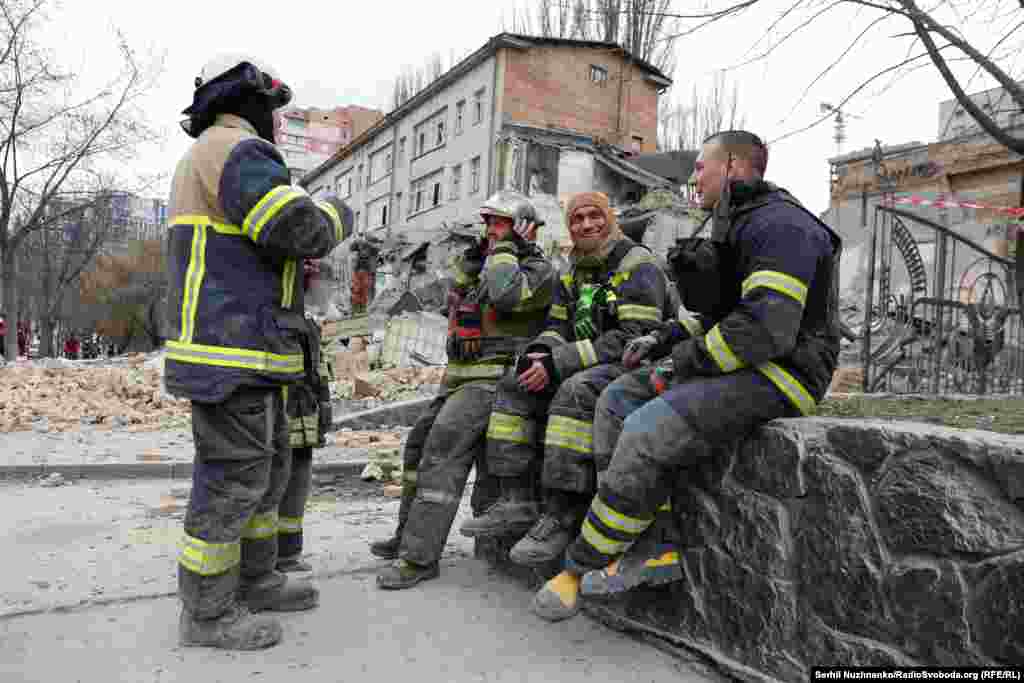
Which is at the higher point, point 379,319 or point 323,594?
point 379,319

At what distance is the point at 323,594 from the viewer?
3453 mm

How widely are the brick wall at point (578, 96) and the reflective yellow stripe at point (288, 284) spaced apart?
27.1 meters

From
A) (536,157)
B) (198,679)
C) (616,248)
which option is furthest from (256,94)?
(536,157)

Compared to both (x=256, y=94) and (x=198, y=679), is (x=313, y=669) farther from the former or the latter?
(x=256, y=94)

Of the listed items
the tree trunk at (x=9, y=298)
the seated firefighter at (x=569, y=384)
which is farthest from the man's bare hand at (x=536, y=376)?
the tree trunk at (x=9, y=298)

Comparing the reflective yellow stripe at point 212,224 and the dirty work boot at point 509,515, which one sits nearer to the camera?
the reflective yellow stripe at point 212,224

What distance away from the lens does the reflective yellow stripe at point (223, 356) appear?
277 centimetres

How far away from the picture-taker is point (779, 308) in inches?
97.5

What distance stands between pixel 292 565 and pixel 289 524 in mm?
241

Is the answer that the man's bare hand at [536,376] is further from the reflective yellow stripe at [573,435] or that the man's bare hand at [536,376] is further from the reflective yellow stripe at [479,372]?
the reflective yellow stripe at [479,372]

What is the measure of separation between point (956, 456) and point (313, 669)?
2.23m

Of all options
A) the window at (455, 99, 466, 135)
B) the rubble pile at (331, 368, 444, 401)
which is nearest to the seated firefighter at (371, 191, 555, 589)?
the rubble pile at (331, 368, 444, 401)

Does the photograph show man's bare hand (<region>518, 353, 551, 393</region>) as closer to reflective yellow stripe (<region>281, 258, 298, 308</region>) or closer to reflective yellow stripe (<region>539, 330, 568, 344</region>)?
reflective yellow stripe (<region>539, 330, 568, 344</region>)

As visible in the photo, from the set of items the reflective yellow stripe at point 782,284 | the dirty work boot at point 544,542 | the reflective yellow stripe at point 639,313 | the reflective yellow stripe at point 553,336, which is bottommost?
Answer: the dirty work boot at point 544,542
